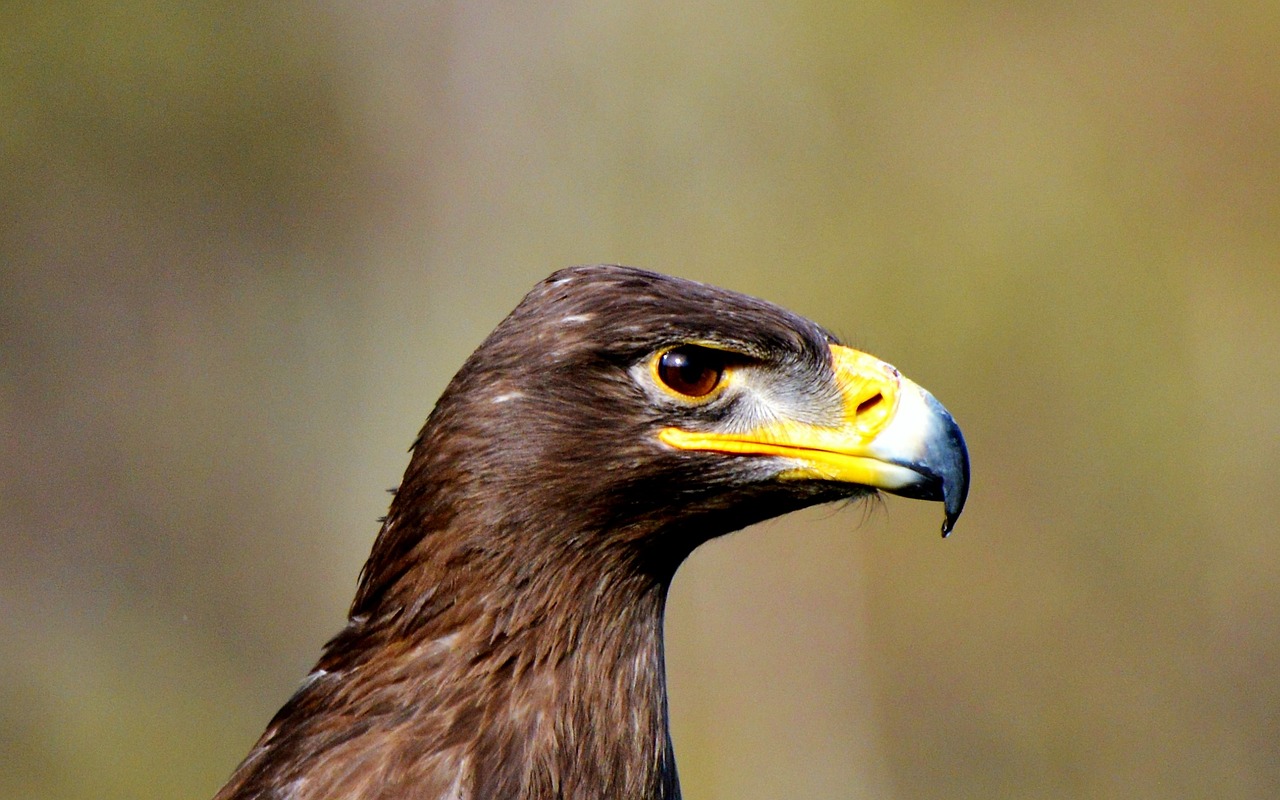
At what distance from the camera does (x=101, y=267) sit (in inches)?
249

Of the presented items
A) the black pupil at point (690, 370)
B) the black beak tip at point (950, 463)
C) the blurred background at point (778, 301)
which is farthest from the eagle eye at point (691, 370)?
the blurred background at point (778, 301)

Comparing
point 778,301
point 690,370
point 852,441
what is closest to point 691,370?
point 690,370

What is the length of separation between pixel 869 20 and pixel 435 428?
6.76m

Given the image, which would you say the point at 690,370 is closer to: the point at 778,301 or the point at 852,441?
the point at 852,441

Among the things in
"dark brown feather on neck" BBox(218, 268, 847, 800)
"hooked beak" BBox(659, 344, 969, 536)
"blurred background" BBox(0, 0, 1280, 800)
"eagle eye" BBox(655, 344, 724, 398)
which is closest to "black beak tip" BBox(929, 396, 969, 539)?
"hooked beak" BBox(659, 344, 969, 536)

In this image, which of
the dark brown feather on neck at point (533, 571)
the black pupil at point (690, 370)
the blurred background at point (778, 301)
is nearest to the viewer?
the dark brown feather on neck at point (533, 571)

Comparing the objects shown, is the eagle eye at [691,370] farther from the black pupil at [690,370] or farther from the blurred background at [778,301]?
the blurred background at [778,301]

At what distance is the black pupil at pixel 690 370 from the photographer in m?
2.01

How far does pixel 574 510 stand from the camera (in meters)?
2.00

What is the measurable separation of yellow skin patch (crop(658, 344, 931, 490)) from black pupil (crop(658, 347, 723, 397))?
7cm

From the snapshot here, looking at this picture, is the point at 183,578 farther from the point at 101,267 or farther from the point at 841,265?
the point at 841,265

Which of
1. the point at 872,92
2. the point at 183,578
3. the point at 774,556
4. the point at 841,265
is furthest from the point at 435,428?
the point at 872,92

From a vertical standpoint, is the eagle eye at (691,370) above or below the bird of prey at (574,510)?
above

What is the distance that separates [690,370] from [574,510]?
0.27 metres
